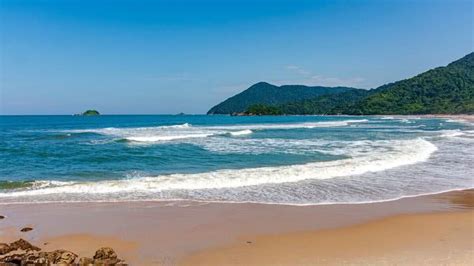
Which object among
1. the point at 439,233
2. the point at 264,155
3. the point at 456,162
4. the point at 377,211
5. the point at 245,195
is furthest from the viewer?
the point at 264,155

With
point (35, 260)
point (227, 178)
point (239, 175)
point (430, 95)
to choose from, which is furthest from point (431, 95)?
point (35, 260)

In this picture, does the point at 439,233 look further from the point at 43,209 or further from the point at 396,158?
the point at 396,158

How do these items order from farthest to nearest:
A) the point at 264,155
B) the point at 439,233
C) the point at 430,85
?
the point at 430,85, the point at 264,155, the point at 439,233

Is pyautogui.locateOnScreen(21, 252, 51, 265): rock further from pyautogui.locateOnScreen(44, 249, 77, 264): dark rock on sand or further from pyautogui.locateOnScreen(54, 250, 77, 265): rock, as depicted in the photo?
pyautogui.locateOnScreen(54, 250, 77, 265): rock

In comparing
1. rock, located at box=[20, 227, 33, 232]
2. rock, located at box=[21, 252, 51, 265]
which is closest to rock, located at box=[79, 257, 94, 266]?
rock, located at box=[21, 252, 51, 265]

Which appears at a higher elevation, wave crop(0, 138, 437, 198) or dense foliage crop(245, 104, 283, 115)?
dense foliage crop(245, 104, 283, 115)

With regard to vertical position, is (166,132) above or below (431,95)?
below

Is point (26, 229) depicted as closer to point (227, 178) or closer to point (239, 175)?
point (227, 178)

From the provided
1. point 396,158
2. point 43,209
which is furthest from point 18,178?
point 396,158

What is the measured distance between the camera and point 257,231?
817cm

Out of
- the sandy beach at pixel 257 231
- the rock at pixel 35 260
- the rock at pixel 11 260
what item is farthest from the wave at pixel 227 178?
the rock at pixel 11 260

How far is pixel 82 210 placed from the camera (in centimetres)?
1027

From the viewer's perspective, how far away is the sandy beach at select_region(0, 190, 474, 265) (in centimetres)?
652

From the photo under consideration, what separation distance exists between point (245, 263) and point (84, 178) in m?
11.0
